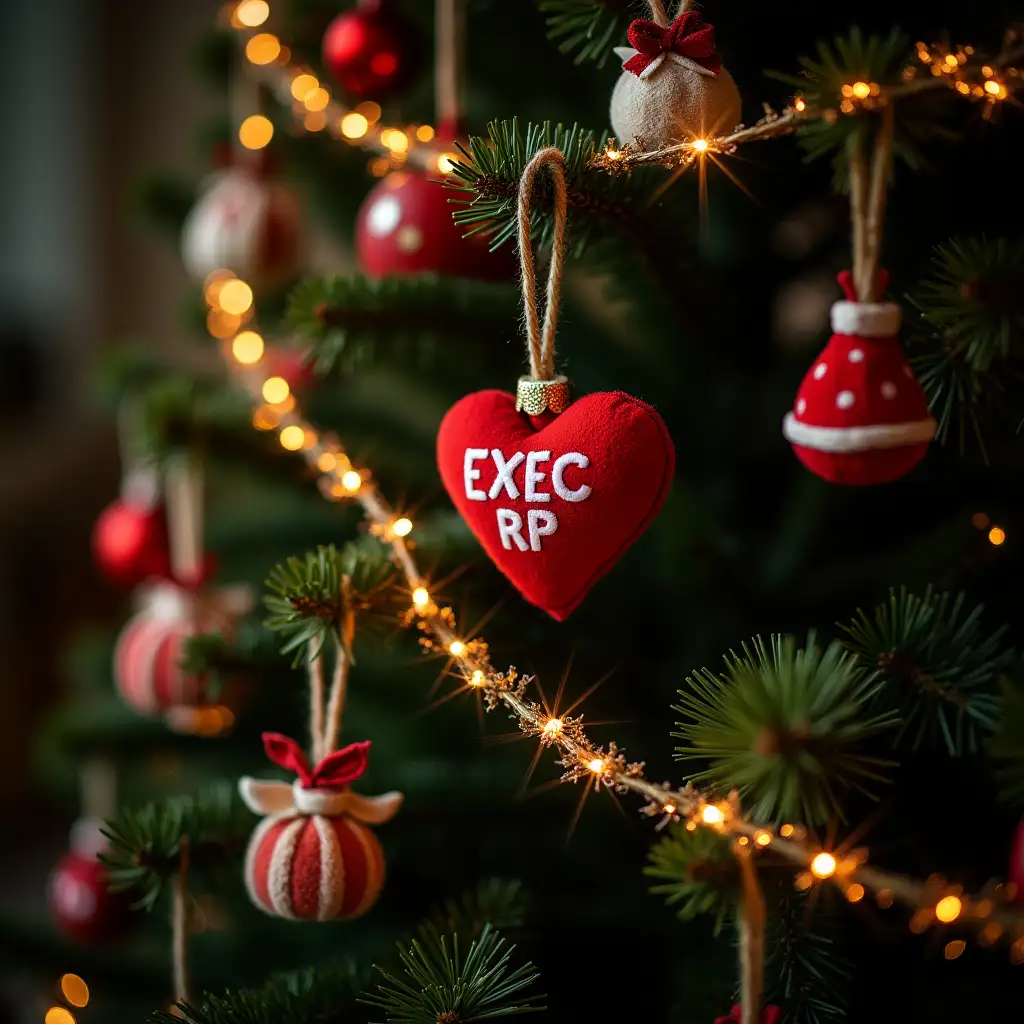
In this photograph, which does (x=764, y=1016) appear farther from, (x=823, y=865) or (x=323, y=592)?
(x=323, y=592)

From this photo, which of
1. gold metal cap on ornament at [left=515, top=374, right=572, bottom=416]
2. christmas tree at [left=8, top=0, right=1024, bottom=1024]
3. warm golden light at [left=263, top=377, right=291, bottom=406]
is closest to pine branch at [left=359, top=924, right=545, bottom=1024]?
christmas tree at [left=8, top=0, right=1024, bottom=1024]

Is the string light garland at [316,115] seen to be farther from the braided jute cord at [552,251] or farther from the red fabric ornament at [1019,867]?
the red fabric ornament at [1019,867]

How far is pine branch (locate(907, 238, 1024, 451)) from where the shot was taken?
45 cm

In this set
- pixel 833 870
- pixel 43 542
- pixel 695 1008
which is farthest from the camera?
pixel 43 542

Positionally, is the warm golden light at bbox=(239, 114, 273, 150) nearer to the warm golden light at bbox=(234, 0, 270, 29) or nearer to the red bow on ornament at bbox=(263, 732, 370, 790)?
the warm golden light at bbox=(234, 0, 270, 29)

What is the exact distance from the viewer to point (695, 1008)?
0.49m

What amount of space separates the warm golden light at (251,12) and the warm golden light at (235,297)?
0.18m

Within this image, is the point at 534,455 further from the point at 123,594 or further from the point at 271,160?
the point at 123,594

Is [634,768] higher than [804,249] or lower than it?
lower

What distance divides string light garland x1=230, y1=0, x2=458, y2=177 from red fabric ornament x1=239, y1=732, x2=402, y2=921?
309 mm

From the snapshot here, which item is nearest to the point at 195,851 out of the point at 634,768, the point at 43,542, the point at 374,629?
the point at 374,629

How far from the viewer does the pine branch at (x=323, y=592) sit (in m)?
0.48

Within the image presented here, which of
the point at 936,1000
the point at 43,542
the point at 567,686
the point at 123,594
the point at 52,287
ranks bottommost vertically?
the point at 123,594

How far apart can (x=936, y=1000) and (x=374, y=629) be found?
0.38 meters
